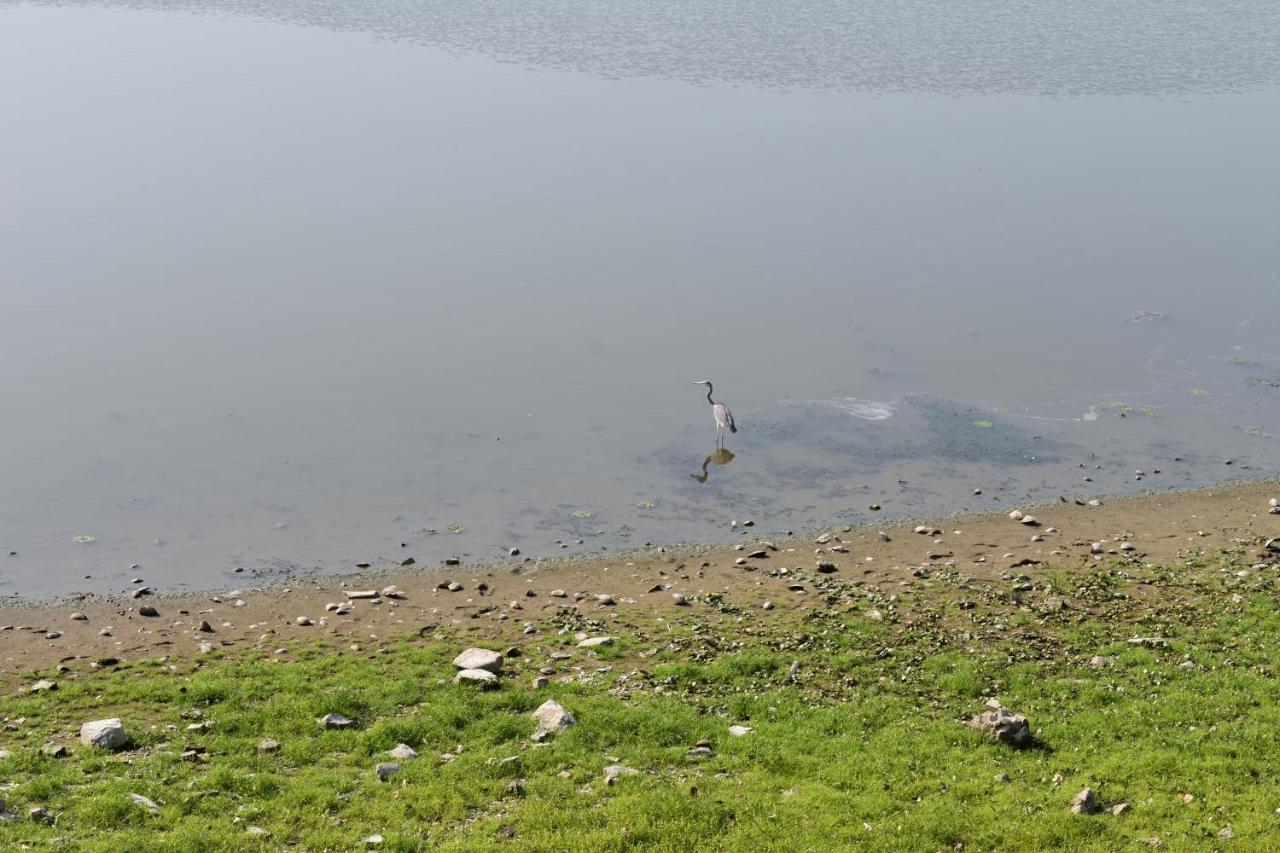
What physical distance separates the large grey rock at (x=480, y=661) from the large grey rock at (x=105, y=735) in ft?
14.5

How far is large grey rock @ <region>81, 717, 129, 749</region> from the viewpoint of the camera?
15.8 metres

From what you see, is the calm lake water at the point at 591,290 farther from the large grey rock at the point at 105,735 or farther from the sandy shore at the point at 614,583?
the large grey rock at the point at 105,735

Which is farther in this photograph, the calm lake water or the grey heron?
the grey heron

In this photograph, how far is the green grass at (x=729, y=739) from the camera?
13.9 metres

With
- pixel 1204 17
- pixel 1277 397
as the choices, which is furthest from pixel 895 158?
pixel 1204 17

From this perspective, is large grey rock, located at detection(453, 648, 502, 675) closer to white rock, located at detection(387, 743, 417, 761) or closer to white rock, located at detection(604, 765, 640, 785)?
white rock, located at detection(387, 743, 417, 761)

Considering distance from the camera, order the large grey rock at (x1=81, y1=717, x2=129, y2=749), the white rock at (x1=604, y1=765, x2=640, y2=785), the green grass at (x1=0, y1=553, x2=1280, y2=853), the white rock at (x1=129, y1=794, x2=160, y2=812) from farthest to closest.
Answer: the large grey rock at (x1=81, y1=717, x2=129, y2=749)
the white rock at (x1=604, y1=765, x2=640, y2=785)
the white rock at (x1=129, y1=794, x2=160, y2=812)
the green grass at (x1=0, y1=553, x2=1280, y2=853)

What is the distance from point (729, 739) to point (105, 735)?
726 centimetres

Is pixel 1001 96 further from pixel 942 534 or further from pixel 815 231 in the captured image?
pixel 942 534

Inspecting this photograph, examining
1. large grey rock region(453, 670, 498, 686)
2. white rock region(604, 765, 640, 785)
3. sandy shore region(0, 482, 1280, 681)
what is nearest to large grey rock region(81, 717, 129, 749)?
sandy shore region(0, 482, 1280, 681)

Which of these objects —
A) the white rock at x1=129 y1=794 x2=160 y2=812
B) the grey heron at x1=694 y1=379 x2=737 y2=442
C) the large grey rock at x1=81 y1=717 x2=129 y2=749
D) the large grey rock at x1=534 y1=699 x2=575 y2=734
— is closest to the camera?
the white rock at x1=129 y1=794 x2=160 y2=812

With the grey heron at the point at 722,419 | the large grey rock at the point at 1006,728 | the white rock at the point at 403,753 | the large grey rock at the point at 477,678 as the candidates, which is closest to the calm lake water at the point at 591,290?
the grey heron at the point at 722,419

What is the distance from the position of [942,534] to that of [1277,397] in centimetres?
1265

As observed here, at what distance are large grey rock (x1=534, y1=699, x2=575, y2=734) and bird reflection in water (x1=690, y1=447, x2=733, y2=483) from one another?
40.6 feet
